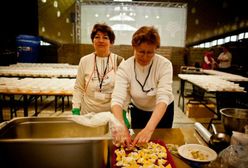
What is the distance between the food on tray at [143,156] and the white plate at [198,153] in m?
0.15

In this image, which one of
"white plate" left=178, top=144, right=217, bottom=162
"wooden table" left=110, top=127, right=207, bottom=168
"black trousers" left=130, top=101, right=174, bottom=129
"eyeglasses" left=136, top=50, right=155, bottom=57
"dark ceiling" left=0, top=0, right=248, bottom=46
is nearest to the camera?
"white plate" left=178, top=144, right=217, bottom=162

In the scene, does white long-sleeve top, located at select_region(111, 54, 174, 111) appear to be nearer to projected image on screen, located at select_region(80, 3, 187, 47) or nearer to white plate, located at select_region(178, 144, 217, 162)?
white plate, located at select_region(178, 144, 217, 162)

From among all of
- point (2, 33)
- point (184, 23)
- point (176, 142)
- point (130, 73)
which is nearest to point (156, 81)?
point (130, 73)

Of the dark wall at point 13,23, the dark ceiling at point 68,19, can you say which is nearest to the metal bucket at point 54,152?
the dark wall at point 13,23

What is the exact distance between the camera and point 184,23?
40.7 feet

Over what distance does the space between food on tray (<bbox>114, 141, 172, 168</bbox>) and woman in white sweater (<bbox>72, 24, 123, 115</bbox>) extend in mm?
1005

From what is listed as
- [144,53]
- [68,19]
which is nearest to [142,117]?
[144,53]

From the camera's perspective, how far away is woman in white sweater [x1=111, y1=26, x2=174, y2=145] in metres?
1.91

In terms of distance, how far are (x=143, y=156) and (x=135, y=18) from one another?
1189 cm

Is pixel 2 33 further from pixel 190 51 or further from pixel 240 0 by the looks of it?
pixel 240 0

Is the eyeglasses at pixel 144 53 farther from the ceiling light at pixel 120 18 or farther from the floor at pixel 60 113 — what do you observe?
the ceiling light at pixel 120 18

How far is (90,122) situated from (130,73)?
82 cm

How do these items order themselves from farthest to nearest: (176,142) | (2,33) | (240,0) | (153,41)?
(240,0) → (2,33) → (153,41) → (176,142)

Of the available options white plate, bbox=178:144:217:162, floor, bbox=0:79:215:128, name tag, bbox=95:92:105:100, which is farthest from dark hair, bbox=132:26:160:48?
floor, bbox=0:79:215:128
